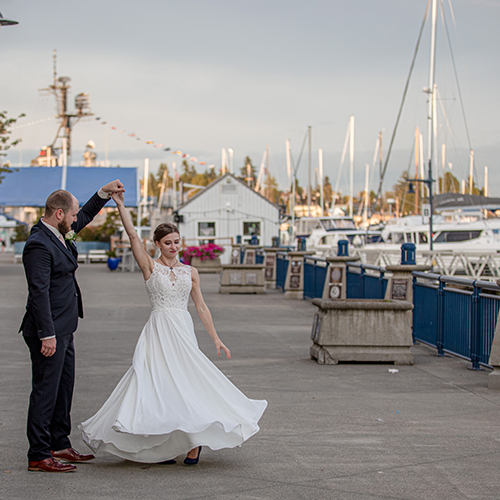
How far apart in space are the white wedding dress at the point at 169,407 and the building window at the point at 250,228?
3954 cm

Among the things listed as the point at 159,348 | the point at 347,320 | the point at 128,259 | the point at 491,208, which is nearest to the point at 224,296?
the point at 347,320

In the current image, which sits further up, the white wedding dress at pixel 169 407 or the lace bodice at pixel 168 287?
the lace bodice at pixel 168 287

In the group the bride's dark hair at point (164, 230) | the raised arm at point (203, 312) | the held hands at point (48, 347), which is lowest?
the held hands at point (48, 347)

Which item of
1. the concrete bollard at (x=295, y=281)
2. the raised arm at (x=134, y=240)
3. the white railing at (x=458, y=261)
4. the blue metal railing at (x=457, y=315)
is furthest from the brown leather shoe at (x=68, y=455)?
the white railing at (x=458, y=261)

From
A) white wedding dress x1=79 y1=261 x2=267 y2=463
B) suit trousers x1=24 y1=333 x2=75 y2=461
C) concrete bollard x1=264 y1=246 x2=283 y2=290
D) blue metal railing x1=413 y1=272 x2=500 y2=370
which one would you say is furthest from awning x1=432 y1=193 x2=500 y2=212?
suit trousers x1=24 y1=333 x2=75 y2=461

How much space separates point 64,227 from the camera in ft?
16.1

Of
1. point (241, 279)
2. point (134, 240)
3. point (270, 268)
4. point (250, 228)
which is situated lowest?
point (241, 279)

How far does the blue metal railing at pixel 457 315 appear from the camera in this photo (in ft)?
29.3

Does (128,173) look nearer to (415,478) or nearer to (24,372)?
(24,372)

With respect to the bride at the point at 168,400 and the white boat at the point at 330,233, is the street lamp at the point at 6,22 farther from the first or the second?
the white boat at the point at 330,233

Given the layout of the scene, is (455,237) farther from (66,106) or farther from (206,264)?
(66,106)

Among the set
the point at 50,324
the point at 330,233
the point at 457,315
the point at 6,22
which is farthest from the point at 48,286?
the point at 330,233

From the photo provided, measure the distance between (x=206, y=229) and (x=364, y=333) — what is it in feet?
115

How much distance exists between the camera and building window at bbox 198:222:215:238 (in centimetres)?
4400
